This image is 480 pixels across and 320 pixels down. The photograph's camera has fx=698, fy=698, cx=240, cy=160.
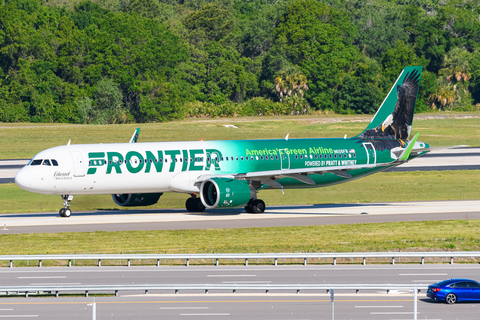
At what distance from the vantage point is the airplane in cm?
4088

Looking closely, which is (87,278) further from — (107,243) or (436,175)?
(436,175)

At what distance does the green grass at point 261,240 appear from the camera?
32.1 meters

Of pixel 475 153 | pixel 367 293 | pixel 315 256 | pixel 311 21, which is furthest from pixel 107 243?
pixel 311 21

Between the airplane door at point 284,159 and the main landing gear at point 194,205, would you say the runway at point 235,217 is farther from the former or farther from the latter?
the airplane door at point 284,159

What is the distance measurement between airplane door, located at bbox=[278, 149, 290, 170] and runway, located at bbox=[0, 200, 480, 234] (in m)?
2.97

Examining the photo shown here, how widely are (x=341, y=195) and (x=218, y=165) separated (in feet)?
44.8

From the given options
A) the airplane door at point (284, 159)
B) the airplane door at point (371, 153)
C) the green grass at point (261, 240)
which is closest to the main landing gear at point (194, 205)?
the airplane door at point (284, 159)

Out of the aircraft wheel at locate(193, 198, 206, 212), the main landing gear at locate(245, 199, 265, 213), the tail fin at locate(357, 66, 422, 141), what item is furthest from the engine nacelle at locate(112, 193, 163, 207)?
the tail fin at locate(357, 66, 422, 141)

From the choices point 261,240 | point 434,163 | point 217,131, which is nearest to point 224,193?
point 261,240

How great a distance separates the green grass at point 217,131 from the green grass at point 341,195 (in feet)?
111

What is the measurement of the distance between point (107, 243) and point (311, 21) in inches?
4722

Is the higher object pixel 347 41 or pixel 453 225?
pixel 347 41

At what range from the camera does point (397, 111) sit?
174 ft

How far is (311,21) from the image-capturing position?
147 m
